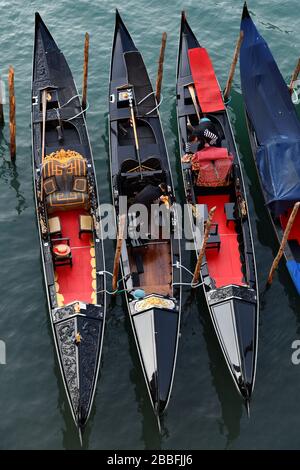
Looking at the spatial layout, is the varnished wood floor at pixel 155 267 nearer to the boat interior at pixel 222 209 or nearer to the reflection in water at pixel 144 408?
the boat interior at pixel 222 209

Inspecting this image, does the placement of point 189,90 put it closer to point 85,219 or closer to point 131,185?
point 131,185

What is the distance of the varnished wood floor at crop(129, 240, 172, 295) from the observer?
540 inches

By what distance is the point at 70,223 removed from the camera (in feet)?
49.1

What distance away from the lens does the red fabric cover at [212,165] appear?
50.6 ft

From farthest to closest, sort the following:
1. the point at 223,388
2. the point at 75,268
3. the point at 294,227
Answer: the point at 294,227 < the point at 75,268 < the point at 223,388

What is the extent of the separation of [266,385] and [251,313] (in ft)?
5.48

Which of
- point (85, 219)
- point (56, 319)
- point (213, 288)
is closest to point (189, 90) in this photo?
point (85, 219)

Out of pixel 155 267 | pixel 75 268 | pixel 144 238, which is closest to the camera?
pixel 75 268

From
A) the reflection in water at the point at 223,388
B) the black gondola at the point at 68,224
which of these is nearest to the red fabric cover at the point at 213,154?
the black gondola at the point at 68,224

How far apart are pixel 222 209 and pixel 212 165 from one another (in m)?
1.21

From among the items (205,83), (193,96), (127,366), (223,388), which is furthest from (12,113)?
(223,388)

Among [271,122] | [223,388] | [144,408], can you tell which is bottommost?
[144,408]

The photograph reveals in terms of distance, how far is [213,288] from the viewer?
13.4 m

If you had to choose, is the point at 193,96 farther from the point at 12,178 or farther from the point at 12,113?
the point at 12,178
